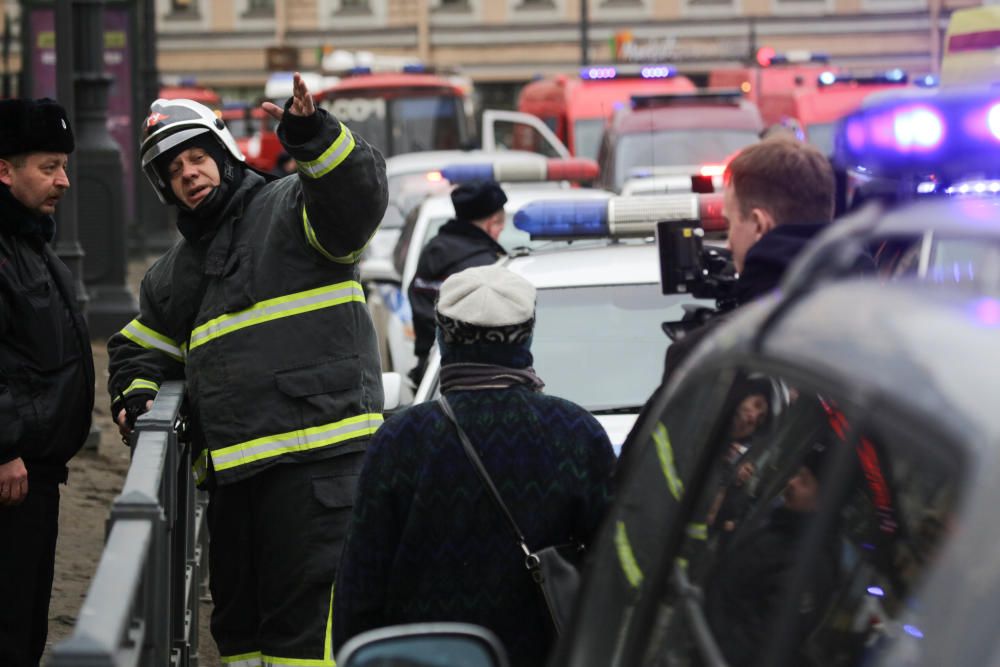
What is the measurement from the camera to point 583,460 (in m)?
3.63

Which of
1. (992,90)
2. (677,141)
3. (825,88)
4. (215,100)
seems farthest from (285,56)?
(992,90)

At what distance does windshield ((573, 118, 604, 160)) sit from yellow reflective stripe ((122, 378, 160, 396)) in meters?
17.6

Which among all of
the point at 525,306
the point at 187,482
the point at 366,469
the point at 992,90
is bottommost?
the point at 187,482

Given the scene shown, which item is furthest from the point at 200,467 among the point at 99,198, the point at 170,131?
the point at 99,198

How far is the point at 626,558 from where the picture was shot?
2418mm

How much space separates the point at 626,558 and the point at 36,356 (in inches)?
110

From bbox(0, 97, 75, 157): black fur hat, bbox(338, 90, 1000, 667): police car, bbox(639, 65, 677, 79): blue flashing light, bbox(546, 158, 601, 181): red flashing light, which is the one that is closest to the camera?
bbox(338, 90, 1000, 667): police car

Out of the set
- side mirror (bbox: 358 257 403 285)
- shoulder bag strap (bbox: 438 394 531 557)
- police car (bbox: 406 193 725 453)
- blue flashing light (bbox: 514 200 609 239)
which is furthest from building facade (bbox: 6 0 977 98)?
shoulder bag strap (bbox: 438 394 531 557)

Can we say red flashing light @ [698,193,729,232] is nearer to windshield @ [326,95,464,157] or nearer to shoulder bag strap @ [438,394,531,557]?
shoulder bag strap @ [438,394,531,557]

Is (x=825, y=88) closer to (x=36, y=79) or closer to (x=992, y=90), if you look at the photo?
(x=36, y=79)

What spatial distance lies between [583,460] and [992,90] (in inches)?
52.6

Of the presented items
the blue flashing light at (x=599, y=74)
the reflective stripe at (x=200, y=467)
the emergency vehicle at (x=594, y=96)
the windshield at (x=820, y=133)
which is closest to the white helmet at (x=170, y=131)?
the reflective stripe at (x=200, y=467)

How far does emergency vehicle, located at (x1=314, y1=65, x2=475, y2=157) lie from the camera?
75.3 ft

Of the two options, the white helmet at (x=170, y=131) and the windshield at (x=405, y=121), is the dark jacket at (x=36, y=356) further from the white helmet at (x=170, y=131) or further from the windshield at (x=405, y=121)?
the windshield at (x=405, y=121)
